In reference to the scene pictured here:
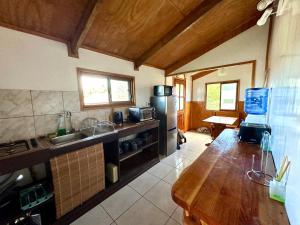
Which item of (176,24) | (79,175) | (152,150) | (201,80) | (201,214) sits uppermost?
(176,24)

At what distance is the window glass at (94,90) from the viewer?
7.46ft

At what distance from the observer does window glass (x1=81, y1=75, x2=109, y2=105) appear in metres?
2.27

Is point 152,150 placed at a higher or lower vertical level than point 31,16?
lower

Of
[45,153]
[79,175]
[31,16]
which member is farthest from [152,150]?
[31,16]

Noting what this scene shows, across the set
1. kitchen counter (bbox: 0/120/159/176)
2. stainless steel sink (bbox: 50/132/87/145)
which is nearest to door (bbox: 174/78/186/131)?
kitchen counter (bbox: 0/120/159/176)

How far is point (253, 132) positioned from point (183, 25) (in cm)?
194

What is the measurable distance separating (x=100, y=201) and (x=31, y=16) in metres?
Result: 2.46

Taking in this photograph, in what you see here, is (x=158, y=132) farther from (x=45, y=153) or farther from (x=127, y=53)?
(x=45, y=153)

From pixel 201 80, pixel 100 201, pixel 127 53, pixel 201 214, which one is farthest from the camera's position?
pixel 201 80

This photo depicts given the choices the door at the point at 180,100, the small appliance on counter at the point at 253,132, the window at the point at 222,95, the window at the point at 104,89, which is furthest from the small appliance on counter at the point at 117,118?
the window at the point at 222,95

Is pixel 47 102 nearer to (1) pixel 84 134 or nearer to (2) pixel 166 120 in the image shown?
(1) pixel 84 134

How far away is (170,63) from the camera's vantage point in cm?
360

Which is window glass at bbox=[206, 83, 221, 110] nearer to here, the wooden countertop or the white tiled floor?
the white tiled floor

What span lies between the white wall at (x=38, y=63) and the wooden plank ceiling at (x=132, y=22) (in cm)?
10
